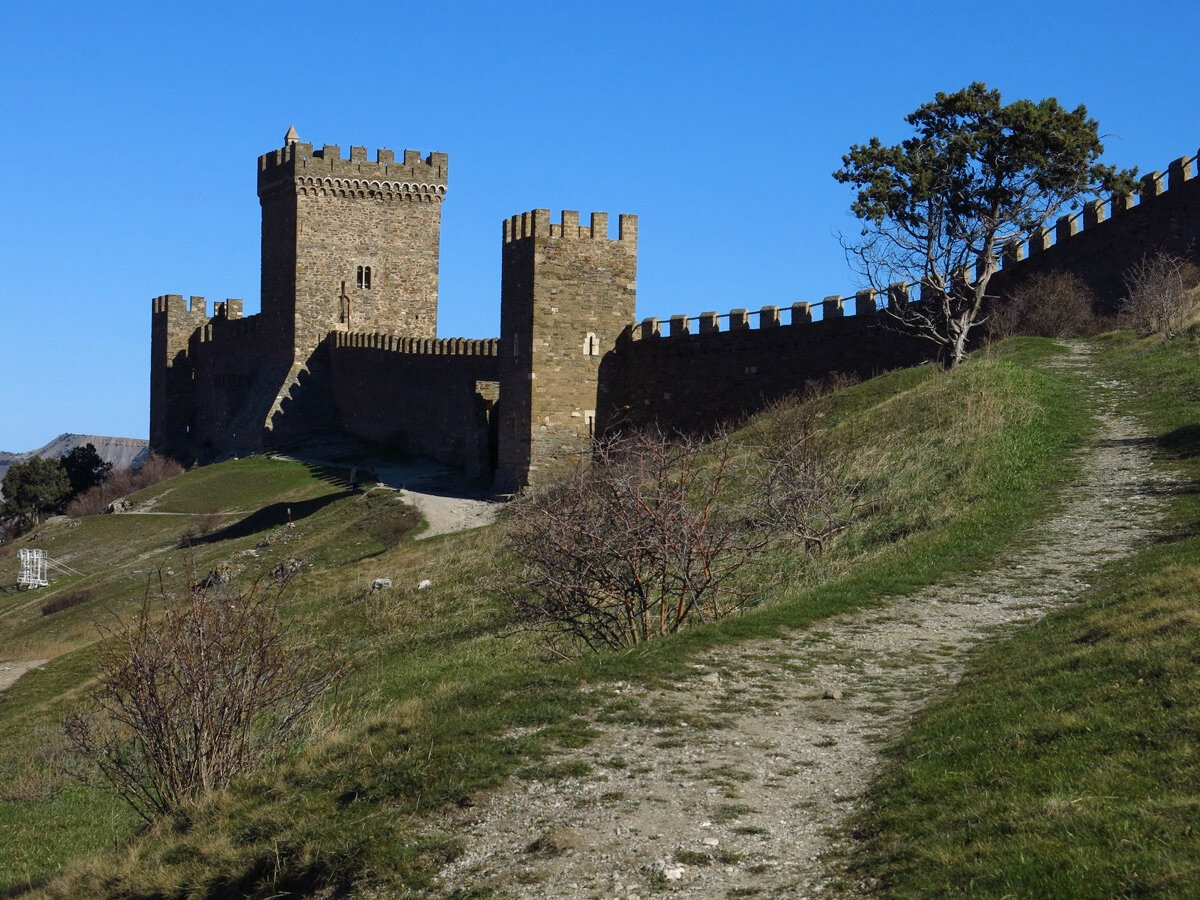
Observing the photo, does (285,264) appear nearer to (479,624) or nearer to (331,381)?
(331,381)

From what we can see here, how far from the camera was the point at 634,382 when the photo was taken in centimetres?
3925

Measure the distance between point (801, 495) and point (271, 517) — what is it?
87.9ft

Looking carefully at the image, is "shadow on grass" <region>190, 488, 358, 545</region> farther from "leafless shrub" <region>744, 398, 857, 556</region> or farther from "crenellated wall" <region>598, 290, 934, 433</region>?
"leafless shrub" <region>744, 398, 857, 556</region>

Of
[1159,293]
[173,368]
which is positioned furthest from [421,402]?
[1159,293]

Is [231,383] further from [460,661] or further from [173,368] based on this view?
[460,661]

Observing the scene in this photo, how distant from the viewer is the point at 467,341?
47750 mm

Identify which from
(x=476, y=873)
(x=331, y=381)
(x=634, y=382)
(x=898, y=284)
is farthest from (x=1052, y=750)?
(x=331, y=381)

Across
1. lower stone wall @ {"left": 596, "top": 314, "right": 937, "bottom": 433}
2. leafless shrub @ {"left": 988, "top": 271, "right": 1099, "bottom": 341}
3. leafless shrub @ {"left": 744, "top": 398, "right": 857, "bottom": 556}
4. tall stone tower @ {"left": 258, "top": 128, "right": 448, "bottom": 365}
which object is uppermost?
tall stone tower @ {"left": 258, "top": 128, "right": 448, "bottom": 365}

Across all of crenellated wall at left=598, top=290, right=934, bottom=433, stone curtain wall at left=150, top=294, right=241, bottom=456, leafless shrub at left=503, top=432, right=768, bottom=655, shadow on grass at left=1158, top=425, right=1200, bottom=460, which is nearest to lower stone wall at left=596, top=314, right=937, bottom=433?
crenellated wall at left=598, top=290, right=934, bottom=433

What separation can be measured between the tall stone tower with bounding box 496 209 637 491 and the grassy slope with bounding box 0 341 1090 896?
23.3ft

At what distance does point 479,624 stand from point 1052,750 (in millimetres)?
12387

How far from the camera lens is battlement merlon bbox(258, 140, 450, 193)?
57875mm

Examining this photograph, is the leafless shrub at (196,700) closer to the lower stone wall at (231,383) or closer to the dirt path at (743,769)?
the dirt path at (743,769)

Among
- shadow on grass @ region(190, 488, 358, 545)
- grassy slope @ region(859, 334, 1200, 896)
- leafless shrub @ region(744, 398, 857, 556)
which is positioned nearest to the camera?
grassy slope @ region(859, 334, 1200, 896)
